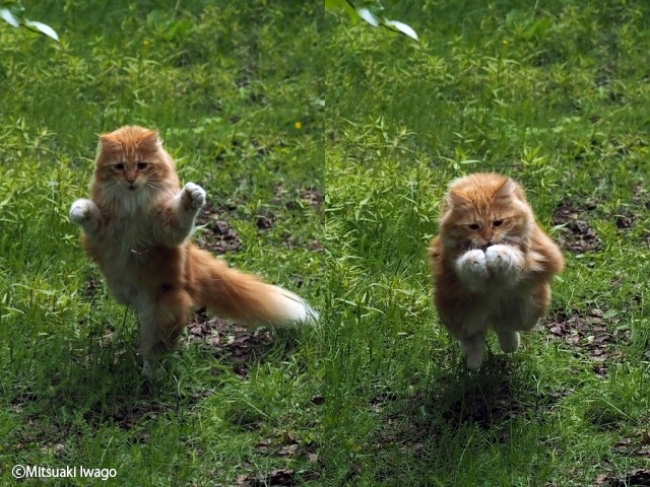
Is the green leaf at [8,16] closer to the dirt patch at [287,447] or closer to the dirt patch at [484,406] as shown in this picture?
the dirt patch at [287,447]

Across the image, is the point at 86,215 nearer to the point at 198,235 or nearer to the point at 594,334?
the point at 198,235

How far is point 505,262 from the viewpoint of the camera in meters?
3.67

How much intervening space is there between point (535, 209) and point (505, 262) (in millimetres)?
232

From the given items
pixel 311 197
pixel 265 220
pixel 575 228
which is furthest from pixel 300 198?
pixel 575 228

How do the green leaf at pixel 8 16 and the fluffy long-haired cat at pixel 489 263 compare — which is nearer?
the green leaf at pixel 8 16

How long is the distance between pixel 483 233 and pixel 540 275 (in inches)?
8.9

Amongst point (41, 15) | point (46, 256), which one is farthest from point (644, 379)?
point (41, 15)

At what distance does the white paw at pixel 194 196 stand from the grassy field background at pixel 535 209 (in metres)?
0.46

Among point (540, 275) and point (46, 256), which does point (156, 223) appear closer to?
point (46, 256)

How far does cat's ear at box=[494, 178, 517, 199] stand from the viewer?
3.71 metres

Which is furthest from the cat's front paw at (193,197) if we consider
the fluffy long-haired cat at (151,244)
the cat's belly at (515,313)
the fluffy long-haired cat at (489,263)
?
the cat's belly at (515,313)

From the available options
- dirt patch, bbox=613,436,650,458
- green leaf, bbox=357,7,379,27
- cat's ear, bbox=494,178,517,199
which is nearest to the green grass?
dirt patch, bbox=613,436,650,458

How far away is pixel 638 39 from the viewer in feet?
13.1

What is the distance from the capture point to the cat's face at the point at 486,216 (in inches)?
145
